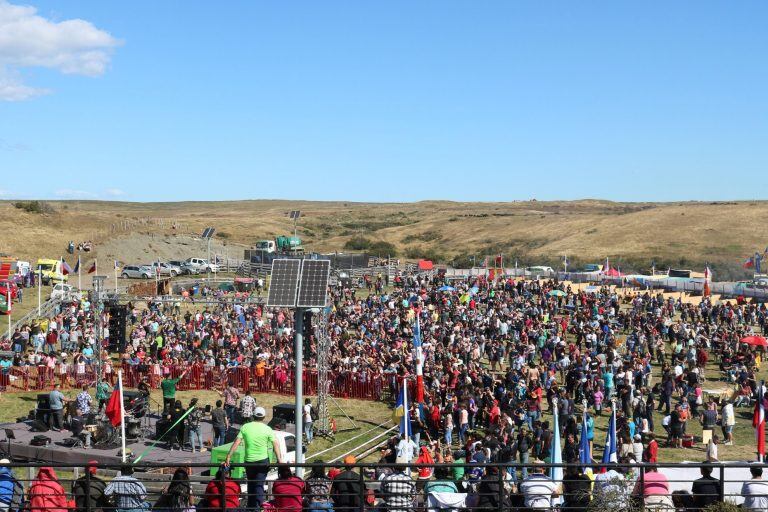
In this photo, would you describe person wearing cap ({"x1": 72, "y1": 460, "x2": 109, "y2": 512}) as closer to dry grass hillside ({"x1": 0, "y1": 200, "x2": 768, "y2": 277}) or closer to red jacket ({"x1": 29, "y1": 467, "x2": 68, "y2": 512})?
red jacket ({"x1": 29, "y1": 467, "x2": 68, "y2": 512})

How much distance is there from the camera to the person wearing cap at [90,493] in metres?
8.72

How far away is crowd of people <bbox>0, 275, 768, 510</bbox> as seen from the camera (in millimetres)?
21031

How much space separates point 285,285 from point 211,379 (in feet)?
49.1

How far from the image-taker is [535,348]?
32.4 meters

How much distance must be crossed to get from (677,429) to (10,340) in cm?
2594

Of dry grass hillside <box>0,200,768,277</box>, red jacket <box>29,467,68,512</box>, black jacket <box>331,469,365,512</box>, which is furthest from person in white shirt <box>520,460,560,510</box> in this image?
dry grass hillside <box>0,200,768,277</box>

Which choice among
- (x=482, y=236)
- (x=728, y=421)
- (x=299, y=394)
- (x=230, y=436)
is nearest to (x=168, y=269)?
(x=230, y=436)

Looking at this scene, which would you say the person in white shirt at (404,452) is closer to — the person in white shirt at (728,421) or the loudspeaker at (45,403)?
the person in white shirt at (728,421)

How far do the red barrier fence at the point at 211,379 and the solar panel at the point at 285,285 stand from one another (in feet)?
42.2

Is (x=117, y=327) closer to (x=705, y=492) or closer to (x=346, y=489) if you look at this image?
(x=346, y=489)

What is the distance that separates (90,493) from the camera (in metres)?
9.05

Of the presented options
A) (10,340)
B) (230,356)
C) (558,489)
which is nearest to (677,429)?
(558,489)

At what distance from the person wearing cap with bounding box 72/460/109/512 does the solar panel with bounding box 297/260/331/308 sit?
5.52 meters

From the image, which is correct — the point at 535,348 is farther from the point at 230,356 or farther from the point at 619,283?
the point at 619,283
